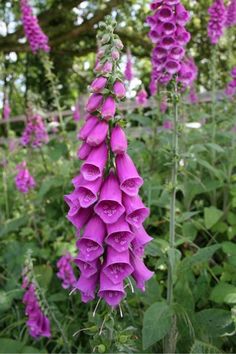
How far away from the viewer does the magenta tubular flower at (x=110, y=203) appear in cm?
162

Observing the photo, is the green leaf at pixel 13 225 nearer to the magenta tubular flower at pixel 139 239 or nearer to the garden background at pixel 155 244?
the garden background at pixel 155 244

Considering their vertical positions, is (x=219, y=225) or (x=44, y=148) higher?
(x=44, y=148)

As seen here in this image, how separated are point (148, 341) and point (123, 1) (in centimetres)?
854

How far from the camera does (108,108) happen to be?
163 centimetres

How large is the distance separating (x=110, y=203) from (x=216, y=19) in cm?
282

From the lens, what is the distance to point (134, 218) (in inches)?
65.8

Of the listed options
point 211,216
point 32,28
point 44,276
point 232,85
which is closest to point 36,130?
point 32,28

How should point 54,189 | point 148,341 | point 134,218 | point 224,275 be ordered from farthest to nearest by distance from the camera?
1. point 54,189
2. point 224,275
3. point 148,341
4. point 134,218

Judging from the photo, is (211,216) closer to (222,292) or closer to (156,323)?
(222,292)

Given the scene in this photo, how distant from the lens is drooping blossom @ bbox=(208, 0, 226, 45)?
12.7ft

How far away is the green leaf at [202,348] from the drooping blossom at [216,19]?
8.85 feet

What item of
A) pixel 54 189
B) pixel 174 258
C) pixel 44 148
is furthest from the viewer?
pixel 44 148

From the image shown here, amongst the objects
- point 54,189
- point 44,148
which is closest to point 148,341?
point 54,189

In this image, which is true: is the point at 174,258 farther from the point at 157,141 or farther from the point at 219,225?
the point at 157,141
